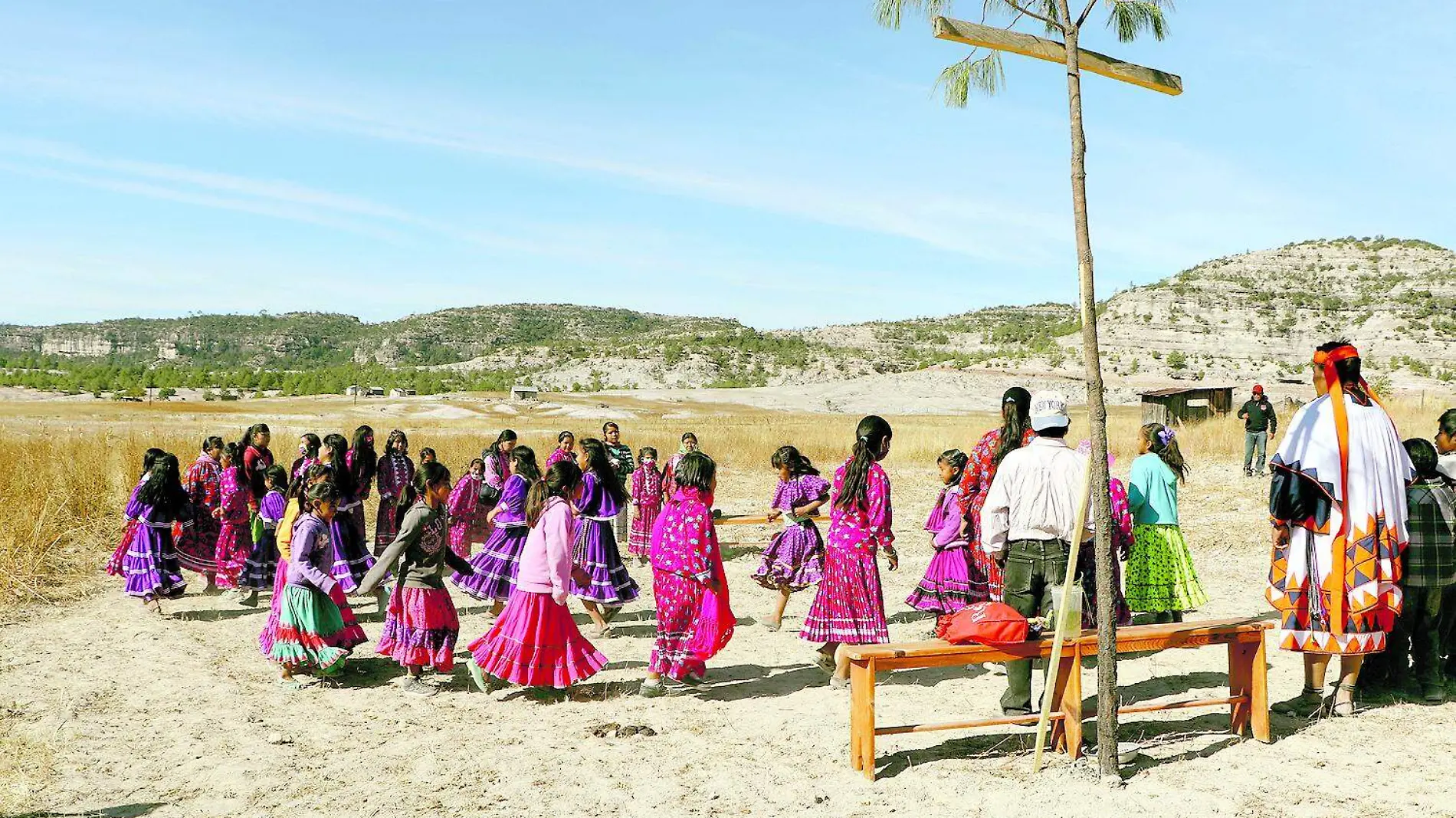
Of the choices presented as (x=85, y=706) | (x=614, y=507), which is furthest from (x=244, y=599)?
(x=614, y=507)

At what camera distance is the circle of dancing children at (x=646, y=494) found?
474 inches

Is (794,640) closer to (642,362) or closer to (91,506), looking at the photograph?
(91,506)

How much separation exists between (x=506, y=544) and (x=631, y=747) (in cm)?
337

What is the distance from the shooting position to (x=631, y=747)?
6.09 m

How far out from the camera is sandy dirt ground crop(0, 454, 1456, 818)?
16.9 feet

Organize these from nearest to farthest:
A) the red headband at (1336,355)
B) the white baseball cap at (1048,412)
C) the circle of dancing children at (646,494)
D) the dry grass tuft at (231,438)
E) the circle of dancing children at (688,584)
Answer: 1. the white baseball cap at (1048,412)
2. the red headband at (1336,355)
3. the circle of dancing children at (688,584)
4. the dry grass tuft at (231,438)
5. the circle of dancing children at (646,494)

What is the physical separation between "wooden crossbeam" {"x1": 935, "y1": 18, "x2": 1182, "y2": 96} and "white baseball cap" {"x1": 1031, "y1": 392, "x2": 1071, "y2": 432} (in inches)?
68.0

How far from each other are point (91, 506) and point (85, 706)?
8856 millimetres

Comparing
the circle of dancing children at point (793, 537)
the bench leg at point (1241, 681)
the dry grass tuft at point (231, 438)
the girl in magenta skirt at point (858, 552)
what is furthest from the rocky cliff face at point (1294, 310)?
the girl in magenta skirt at point (858, 552)

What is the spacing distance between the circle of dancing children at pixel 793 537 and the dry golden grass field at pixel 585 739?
2.01ft

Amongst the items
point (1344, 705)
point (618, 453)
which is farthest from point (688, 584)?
point (618, 453)

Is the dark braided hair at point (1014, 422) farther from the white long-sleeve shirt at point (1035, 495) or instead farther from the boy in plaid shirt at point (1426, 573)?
the boy in plaid shirt at point (1426, 573)

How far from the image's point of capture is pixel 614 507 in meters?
9.27

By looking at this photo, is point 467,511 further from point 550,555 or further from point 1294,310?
point 1294,310
